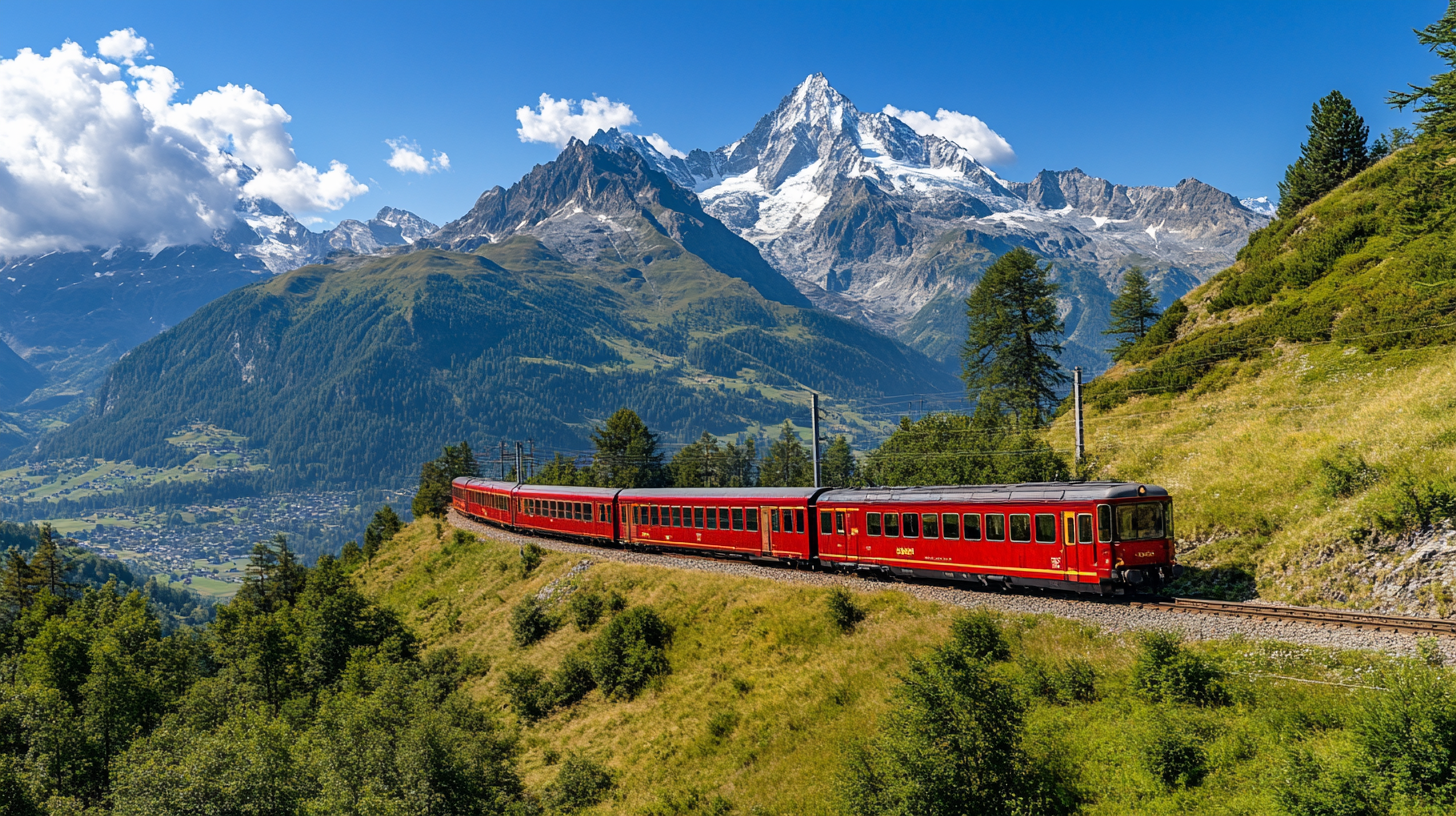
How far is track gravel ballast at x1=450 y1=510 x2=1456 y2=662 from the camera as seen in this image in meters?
18.4

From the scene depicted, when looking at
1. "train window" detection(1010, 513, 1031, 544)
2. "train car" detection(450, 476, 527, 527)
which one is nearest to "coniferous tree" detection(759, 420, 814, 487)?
"train car" detection(450, 476, 527, 527)

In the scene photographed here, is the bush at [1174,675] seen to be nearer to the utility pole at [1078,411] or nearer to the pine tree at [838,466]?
the utility pole at [1078,411]

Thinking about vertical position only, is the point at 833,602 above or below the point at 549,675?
above

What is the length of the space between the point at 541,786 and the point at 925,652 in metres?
14.0

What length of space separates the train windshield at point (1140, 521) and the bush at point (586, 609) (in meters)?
23.8

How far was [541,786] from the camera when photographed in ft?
87.9

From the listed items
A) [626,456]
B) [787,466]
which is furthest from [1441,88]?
[787,466]

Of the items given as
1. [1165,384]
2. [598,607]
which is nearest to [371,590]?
[598,607]

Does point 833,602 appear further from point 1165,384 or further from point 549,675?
point 1165,384

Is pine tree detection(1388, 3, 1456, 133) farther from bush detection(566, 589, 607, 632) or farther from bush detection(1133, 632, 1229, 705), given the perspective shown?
bush detection(566, 589, 607, 632)

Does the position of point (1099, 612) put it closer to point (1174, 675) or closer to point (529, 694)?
point (1174, 675)

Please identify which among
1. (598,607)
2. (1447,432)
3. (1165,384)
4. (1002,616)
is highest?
(1165,384)

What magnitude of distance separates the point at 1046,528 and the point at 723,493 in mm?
18261

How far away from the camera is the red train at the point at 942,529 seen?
2484 cm
